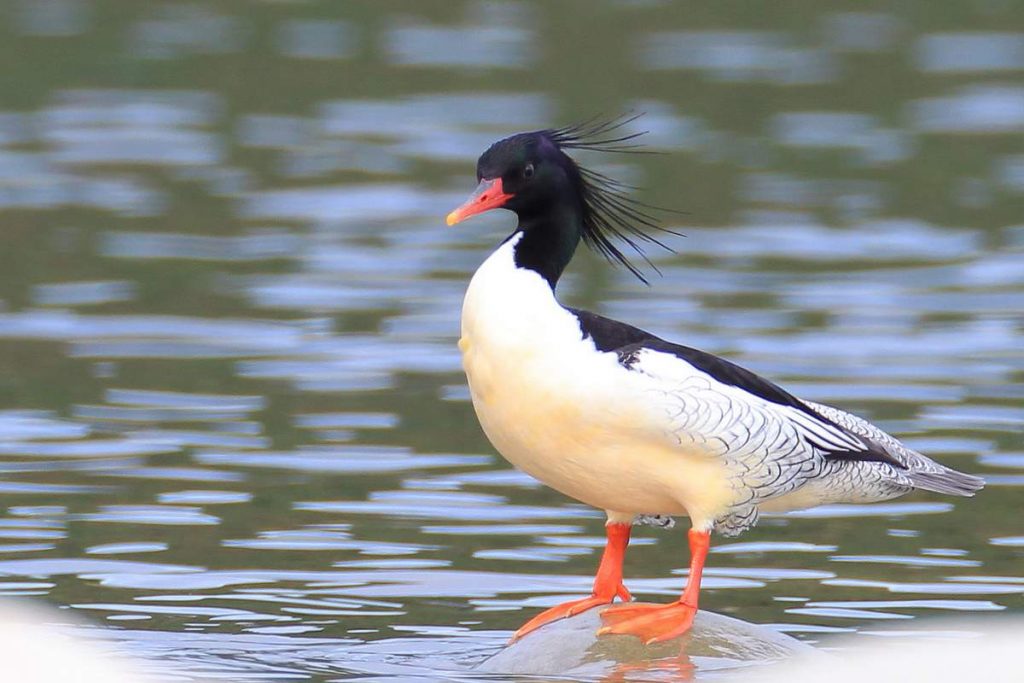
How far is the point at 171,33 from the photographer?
25.9 meters

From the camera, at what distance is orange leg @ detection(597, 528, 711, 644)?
29.9 ft

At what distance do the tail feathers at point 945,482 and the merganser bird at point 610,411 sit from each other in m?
0.35

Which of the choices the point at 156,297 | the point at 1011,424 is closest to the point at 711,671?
the point at 1011,424

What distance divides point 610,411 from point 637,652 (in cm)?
103

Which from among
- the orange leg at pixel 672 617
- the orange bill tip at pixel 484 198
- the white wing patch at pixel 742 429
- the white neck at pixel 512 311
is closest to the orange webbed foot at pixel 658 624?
the orange leg at pixel 672 617

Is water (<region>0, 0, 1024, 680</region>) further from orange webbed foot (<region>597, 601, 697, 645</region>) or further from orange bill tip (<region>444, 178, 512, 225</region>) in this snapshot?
orange bill tip (<region>444, 178, 512, 225</region>)

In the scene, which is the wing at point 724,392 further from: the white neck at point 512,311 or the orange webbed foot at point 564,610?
the orange webbed foot at point 564,610

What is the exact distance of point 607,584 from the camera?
9594 mm

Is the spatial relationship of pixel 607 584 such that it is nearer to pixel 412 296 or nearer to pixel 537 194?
pixel 537 194

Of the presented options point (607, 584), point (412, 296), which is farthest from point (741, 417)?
point (412, 296)

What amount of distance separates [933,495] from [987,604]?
214 cm

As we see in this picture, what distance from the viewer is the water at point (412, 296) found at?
10.8m

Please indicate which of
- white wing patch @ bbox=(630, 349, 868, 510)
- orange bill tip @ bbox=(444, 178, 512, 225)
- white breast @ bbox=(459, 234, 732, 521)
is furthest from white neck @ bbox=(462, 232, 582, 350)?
white wing patch @ bbox=(630, 349, 868, 510)

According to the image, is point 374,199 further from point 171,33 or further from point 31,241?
point 171,33
